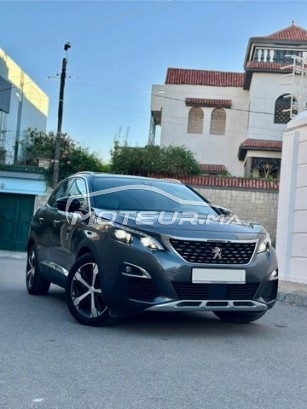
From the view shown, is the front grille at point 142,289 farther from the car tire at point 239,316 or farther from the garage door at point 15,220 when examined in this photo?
the garage door at point 15,220

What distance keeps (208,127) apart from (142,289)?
27.8m

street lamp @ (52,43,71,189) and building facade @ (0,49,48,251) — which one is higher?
street lamp @ (52,43,71,189)

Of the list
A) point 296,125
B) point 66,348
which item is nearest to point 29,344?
point 66,348

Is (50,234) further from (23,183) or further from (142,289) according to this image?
(23,183)

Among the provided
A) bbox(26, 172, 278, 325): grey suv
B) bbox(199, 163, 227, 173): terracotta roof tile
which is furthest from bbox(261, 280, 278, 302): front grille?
bbox(199, 163, 227, 173): terracotta roof tile

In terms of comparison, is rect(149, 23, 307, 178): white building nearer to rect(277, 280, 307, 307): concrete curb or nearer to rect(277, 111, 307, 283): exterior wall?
rect(277, 111, 307, 283): exterior wall

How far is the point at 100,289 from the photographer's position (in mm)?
5242

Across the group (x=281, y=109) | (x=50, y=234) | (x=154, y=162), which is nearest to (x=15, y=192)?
(x=154, y=162)

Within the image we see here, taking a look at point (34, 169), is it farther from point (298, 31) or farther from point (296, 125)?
point (298, 31)

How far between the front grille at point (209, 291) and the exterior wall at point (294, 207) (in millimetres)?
4525

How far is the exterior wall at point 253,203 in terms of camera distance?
1900 cm

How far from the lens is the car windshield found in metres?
6.01

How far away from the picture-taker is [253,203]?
19062 millimetres

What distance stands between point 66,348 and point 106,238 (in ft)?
3.72
